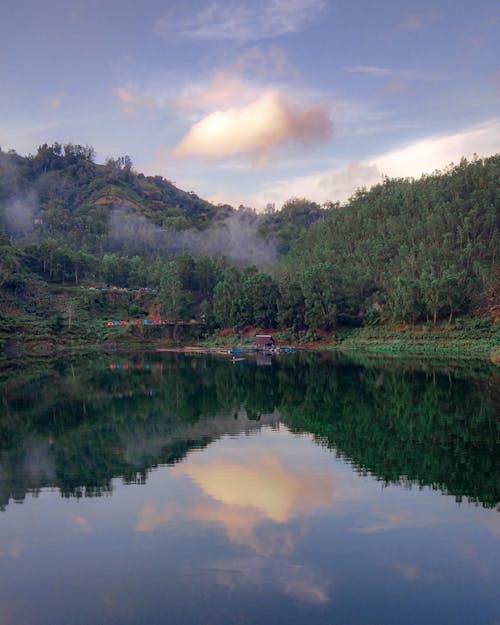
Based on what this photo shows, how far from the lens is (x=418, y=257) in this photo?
78062 mm

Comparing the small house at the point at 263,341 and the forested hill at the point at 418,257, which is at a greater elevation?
the forested hill at the point at 418,257

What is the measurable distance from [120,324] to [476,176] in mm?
56660

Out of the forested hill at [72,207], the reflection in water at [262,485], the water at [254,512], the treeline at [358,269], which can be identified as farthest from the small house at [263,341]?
the forested hill at [72,207]

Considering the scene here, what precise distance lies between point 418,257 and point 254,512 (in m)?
67.9

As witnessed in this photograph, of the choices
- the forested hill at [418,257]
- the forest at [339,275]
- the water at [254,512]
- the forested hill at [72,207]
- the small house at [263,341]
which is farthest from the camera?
the forested hill at [72,207]

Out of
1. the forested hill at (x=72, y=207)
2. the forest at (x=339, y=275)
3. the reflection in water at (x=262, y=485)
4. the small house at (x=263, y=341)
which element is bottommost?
the reflection in water at (x=262, y=485)

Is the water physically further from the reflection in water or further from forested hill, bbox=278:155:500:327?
forested hill, bbox=278:155:500:327

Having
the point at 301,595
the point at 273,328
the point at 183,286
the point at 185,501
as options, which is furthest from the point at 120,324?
the point at 301,595

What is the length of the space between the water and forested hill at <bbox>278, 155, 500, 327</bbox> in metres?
35.0

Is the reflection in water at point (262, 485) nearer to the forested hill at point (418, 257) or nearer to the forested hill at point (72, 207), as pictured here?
the forested hill at point (418, 257)

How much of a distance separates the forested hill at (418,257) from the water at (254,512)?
35.0 m

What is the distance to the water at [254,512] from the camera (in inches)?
428

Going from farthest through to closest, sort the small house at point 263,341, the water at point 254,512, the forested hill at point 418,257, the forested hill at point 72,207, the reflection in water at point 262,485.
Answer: the forested hill at point 72,207 < the small house at point 263,341 < the forested hill at point 418,257 < the reflection in water at point 262,485 < the water at point 254,512

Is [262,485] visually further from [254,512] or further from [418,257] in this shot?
[418,257]
